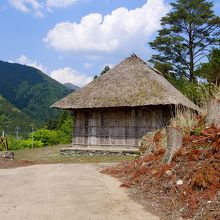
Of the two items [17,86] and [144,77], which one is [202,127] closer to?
[144,77]

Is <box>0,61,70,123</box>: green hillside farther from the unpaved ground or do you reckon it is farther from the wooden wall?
the unpaved ground

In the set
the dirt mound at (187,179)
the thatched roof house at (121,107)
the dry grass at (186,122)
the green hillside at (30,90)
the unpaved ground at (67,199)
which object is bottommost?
the unpaved ground at (67,199)

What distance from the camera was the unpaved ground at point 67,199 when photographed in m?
6.42

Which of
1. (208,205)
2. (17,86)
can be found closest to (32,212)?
(208,205)

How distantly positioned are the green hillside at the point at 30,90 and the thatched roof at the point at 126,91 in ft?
220

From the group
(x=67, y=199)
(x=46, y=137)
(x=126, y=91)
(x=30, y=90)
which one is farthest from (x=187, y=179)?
(x=30, y=90)

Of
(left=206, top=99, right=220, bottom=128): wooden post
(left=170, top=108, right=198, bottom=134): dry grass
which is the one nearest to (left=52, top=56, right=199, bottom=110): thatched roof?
(left=170, top=108, right=198, bottom=134): dry grass

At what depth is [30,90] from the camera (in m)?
114

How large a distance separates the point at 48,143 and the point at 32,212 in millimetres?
Result: 37254

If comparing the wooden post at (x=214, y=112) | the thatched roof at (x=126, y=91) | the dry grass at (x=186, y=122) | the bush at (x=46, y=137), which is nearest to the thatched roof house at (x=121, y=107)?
the thatched roof at (x=126, y=91)

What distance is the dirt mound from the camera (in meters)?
6.58

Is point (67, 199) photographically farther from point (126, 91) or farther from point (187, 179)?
point (126, 91)

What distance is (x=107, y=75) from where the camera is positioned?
24500 mm

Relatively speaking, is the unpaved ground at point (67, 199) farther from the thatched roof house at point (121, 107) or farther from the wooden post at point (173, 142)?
the thatched roof house at point (121, 107)
